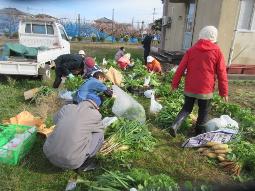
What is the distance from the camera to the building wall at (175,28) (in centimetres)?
1605

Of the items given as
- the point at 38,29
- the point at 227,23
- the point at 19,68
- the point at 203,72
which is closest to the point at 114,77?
the point at 19,68

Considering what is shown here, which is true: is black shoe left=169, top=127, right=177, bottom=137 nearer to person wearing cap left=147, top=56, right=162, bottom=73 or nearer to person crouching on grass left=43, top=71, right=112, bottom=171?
person crouching on grass left=43, top=71, right=112, bottom=171

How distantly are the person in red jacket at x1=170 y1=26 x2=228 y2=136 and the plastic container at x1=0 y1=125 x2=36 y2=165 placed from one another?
2281 millimetres

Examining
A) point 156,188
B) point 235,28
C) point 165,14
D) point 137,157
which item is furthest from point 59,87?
point 165,14

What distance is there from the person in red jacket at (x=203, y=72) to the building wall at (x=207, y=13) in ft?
22.6

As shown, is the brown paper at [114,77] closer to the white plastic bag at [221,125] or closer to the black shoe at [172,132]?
the black shoe at [172,132]

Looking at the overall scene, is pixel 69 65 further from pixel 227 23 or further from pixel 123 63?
pixel 227 23

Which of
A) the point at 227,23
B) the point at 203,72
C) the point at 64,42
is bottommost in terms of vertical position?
the point at 64,42

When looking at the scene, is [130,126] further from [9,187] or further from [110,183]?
[9,187]

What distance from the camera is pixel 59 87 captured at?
859cm

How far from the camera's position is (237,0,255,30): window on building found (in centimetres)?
1178

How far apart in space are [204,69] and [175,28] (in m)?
11.7

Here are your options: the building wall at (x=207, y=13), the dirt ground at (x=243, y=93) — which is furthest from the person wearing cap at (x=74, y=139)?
the building wall at (x=207, y=13)

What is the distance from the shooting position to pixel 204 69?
5289 millimetres
